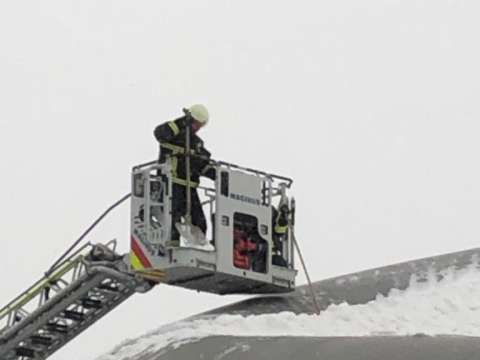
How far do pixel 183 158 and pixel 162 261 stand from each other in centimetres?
121

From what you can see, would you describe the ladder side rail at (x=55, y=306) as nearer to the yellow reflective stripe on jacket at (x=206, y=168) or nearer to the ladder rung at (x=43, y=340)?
the ladder rung at (x=43, y=340)

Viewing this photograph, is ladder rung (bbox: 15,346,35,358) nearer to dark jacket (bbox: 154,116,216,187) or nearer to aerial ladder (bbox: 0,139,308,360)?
aerial ladder (bbox: 0,139,308,360)

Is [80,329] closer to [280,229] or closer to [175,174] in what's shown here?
[175,174]

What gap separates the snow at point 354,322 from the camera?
13.8 meters


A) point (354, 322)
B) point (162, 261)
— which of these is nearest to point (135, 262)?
point (162, 261)

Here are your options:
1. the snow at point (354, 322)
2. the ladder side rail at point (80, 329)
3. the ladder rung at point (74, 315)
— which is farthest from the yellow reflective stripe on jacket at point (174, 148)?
the ladder rung at point (74, 315)

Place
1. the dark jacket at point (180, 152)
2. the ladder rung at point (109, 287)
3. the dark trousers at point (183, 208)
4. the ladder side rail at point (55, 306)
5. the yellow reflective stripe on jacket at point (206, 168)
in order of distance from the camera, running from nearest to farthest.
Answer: the dark trousers at point (183, 208)
the dark jacket at point (180, 152)
the yellow reflective stripe on jacket at point (206, 168)
the ladder side rail at point (55, 306)
the ladder rung at point (109, 287)

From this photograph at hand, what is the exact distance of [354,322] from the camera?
14164 mm

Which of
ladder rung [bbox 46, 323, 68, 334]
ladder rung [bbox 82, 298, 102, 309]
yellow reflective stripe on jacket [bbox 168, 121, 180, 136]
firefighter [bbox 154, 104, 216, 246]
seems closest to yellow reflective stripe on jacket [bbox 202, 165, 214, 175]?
firefighter [bbox 154, 104, 216, 246]

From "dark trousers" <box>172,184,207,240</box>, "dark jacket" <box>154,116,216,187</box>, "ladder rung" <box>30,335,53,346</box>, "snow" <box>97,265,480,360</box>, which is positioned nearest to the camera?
"snow" <box>97,265,480,360</box>

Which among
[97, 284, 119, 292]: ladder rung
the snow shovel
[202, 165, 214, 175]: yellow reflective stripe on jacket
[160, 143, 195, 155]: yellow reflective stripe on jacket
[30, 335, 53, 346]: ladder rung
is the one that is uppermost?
Answer: [160, 143, 195, 155]: yellow reflective stripe on jacket

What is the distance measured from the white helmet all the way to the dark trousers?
33.0 inches

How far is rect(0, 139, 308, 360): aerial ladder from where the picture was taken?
14.8m

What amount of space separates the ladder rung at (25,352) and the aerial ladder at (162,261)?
0.01 m
